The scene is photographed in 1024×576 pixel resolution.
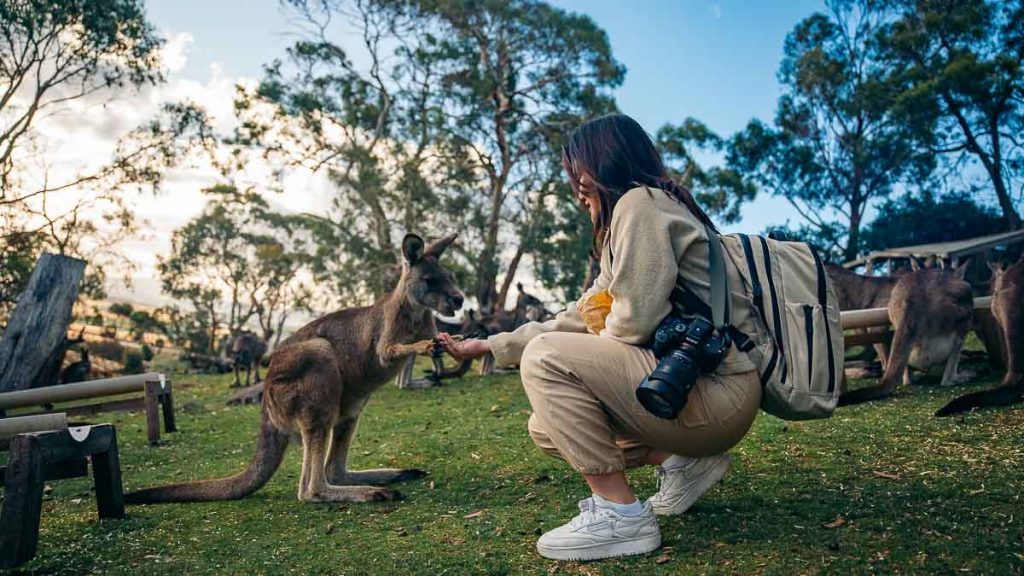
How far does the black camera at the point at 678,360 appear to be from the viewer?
1876 mm

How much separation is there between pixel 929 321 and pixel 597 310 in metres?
3.56

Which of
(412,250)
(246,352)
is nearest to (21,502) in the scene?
(412,250)

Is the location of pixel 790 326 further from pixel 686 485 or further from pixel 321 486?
pixel 321 486

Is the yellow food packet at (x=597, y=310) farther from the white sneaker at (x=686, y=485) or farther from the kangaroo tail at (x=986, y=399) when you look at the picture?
the kangaroo tail at (x=986, y=399)

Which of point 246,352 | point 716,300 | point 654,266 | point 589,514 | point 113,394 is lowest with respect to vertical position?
point 589,514

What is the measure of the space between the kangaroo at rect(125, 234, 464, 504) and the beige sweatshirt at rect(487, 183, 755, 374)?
1753mm

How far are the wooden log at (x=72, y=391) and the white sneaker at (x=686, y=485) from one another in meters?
4.10

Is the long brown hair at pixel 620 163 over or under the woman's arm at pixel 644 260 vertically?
over

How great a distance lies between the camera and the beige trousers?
2.05 metres

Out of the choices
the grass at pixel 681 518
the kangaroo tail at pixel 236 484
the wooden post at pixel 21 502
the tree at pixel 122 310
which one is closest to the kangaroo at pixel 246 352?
the grass at pixel 681 518

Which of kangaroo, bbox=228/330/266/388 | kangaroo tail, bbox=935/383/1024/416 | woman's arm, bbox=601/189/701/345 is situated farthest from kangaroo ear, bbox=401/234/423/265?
kangaroo, bbox=228/330/266/388

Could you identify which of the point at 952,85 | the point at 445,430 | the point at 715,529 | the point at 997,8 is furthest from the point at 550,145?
the point at 715,529

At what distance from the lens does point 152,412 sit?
5.87m

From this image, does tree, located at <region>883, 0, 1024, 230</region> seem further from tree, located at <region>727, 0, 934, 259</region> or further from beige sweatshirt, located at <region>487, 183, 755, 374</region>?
beige sweatshirt, located at <region>487, 183, 755, 374</region>
